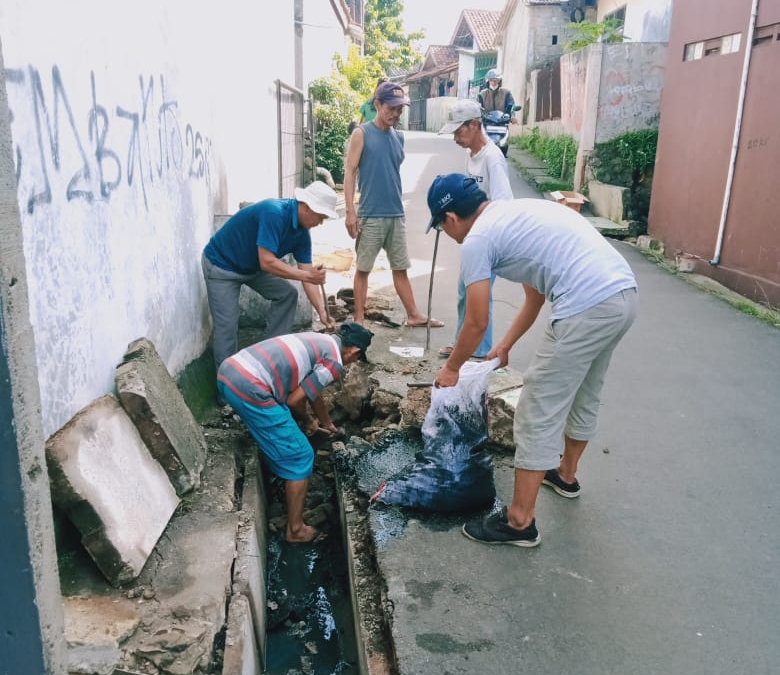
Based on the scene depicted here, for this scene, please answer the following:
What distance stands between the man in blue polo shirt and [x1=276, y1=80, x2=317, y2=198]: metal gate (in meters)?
5.06

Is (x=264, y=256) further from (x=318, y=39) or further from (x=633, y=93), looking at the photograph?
(x=318, y=39)

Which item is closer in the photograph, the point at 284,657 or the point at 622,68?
the point at 284,657

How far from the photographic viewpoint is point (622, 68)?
1244cm

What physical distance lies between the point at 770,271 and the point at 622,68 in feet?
21.9

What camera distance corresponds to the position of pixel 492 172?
4.73 meters

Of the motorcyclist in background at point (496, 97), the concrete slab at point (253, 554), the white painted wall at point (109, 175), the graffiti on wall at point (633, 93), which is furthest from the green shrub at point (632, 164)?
the concrete slab at point (253, 554)

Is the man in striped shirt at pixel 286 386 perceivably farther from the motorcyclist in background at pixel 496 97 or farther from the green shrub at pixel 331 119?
the green shrub at pixel 331 119

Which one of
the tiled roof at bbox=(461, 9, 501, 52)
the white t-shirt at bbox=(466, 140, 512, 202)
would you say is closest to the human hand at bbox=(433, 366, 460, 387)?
the white t-shirt at bbox=(466, 140, 512, 202)

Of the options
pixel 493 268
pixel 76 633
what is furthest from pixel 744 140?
pixel 76 633

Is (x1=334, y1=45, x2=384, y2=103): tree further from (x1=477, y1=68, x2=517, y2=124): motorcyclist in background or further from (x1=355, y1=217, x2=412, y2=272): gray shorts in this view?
(x1=355, y1=217, x2=412, y2=272): gray shorts

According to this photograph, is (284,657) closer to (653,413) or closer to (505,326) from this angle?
(653,413)

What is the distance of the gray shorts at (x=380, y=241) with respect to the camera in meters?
5.75

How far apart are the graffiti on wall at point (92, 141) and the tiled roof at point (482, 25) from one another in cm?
3453

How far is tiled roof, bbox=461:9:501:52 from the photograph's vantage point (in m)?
35.8
